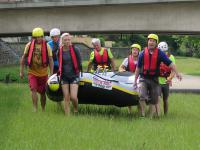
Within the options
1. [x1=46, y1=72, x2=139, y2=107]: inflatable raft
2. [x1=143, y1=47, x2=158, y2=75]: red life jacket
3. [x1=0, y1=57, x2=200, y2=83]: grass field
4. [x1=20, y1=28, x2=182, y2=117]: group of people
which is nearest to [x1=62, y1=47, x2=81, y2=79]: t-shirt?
[x1=20, y1=28, x2=182, y2=117]: group of people

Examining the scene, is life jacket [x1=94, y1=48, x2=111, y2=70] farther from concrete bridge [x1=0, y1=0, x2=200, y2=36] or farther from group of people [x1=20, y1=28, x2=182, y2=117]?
concrete bridge [x1=0, y1=0, x2=200, y2=36]

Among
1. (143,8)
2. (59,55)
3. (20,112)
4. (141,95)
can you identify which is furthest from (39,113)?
(143,8)

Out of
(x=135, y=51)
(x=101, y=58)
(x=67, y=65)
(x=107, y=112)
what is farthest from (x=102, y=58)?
(x=67, y=65)

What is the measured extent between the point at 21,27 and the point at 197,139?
84.4 feet

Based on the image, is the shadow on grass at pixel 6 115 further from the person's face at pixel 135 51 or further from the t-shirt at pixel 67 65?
the person's face at pixel 135 51

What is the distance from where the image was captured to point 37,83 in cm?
1241

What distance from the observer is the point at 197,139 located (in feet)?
29.6

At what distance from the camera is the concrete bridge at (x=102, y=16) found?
2947cm

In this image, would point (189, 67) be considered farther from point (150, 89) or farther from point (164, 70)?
point (150, 89)

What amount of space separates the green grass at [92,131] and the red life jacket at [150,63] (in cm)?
98

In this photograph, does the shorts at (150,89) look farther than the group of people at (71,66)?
Yes

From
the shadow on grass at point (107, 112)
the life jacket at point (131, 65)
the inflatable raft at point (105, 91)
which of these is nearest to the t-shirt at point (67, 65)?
the inflatable raft at point (105, 91)

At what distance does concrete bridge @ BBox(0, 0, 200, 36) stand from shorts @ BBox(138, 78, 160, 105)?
16.9m

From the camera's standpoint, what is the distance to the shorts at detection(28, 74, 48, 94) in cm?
1227
